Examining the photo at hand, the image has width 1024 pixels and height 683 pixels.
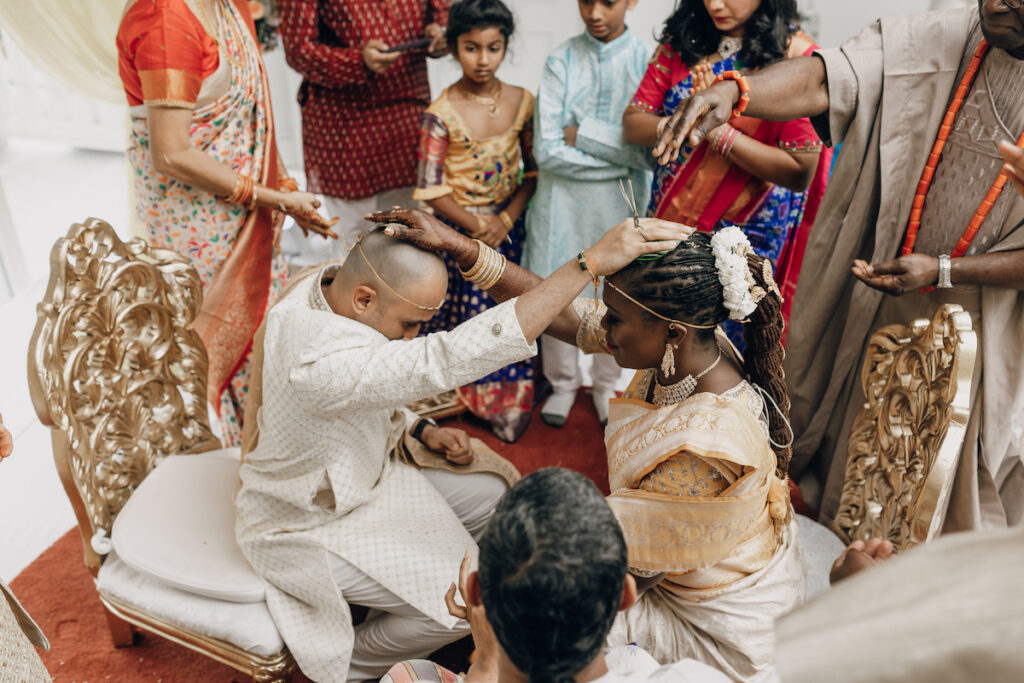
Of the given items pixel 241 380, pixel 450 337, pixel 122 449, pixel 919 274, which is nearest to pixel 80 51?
pixel 241 380

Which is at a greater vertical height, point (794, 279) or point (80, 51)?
point (80, 51)

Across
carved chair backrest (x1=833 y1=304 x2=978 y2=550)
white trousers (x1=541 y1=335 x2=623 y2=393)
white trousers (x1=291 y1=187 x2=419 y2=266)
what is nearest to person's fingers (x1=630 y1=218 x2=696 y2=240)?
carved chair backrest (x1=833 y1=304 x2=978 y2=550)

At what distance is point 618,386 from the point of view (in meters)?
3.50

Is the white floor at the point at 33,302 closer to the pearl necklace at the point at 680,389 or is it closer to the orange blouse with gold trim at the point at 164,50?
the orange blouse with gold trim at the point at 164,50

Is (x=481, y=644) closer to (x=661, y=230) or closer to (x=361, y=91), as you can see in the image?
(x=661, y=230)

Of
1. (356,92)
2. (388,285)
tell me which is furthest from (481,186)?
(388,285)

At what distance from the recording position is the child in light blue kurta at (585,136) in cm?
285

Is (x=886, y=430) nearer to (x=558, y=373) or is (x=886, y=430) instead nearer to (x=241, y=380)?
(x=558, y=373)

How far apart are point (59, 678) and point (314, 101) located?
8.57 ft

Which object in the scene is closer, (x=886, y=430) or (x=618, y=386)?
(x=886, y=430)

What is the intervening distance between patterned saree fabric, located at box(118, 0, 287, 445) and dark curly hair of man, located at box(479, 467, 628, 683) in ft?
6.38

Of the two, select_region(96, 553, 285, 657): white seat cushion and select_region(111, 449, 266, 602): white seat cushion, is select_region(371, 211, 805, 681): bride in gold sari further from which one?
select_region(111, 449, 266, 602): white seat cushion

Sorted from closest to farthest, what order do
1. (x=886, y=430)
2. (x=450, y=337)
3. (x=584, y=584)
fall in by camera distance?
(x=584, y=584), (x=450, y=337), (x=886, y=430)

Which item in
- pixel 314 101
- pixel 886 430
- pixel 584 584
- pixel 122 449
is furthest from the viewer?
pixel 314 101
